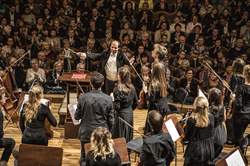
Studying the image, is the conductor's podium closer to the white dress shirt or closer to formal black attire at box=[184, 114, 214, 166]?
the white dress shirt

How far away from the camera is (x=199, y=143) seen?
6.36 meters

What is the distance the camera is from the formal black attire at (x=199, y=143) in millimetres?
6301

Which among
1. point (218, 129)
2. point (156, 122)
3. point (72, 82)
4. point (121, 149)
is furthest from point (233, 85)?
point (156, 122)

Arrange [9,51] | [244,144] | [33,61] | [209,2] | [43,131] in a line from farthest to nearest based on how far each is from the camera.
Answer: [209,2] < [9,51] < [33,61] < [244,144] < [43,131]

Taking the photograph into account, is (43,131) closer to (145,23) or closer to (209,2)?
(145,23)

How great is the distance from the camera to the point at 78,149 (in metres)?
8.37

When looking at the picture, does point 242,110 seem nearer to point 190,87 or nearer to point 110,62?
point 110,62

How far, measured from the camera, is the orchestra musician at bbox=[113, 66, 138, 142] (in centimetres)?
693

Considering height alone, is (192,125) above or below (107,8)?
below

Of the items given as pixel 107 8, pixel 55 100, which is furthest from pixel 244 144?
pixel 107 8

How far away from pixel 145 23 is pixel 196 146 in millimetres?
7770

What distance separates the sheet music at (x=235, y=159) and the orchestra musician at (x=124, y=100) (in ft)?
6.75

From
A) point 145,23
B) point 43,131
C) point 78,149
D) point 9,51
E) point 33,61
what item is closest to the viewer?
point 43,131

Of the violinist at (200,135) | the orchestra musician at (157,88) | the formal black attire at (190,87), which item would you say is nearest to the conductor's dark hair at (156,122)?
the violinist at (200,135)
